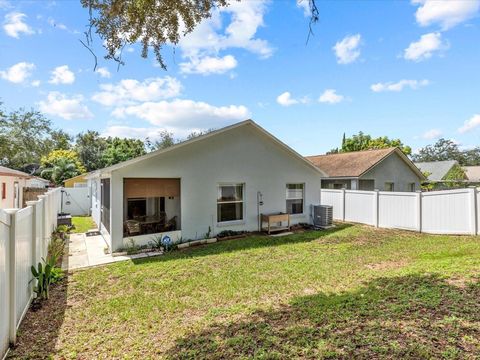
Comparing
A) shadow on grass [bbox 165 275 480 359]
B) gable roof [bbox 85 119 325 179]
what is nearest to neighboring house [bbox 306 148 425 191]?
gable roof [bbox 85 119 325 179]

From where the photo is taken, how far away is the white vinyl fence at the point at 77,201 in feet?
65.2

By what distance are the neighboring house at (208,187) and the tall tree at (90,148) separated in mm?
41804

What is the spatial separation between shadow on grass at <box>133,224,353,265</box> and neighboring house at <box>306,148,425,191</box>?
6.73 metres

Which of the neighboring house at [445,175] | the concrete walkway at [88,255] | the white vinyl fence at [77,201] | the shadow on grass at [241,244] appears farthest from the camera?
the neighboring house at [445,175]

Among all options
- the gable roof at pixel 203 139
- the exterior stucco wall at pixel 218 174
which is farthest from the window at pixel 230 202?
the gable roof at pixel 203 139

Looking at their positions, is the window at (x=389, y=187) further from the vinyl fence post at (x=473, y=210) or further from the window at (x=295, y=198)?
the window at (x=295, y=198)

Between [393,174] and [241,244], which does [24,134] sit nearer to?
[241,244]

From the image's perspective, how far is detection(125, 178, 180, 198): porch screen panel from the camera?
32.1 feet

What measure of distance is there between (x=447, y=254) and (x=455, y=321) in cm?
520

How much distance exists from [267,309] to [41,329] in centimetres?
372

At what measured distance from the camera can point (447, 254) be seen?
8.16m

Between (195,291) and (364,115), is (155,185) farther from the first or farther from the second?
(364,115)

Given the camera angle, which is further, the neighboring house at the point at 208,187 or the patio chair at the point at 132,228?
the patio chair at the point at 132,228

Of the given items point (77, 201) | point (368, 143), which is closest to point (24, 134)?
point (77, 201)
